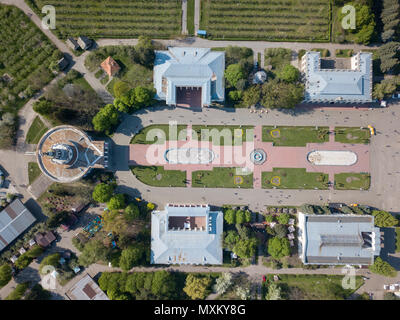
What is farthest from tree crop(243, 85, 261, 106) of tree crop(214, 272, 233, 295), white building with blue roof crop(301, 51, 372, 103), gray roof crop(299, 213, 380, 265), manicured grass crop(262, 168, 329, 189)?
tree crop(214, 272, 233, 295)

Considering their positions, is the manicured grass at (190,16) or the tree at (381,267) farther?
the manicured grass at (190,16)

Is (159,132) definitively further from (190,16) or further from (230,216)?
(190,16)

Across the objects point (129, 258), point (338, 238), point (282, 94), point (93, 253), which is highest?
point (282, 94)

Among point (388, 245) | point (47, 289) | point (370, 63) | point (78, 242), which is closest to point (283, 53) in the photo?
point (370, 63)

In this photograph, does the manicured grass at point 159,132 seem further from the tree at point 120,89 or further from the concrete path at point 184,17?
the concrete path at point 184,17

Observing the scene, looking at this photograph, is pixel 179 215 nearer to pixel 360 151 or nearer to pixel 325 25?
pixel 360 151

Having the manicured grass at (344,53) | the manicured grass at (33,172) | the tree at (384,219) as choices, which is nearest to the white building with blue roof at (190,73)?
the manicured grass at (344,53)

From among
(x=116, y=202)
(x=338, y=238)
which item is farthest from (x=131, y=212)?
(x=338, y=238)
